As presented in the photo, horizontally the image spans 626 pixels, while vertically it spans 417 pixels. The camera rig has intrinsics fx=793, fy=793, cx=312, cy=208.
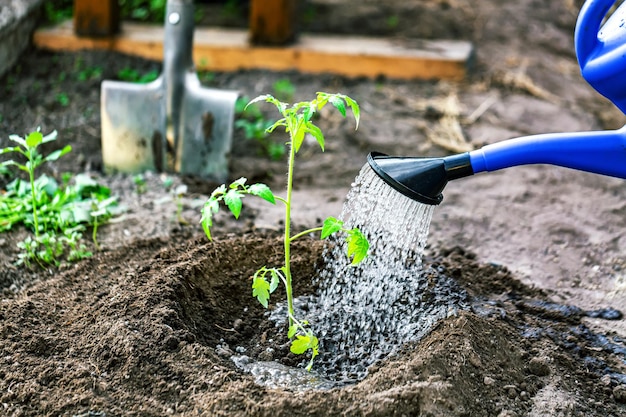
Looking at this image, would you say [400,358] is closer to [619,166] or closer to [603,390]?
[603,390]

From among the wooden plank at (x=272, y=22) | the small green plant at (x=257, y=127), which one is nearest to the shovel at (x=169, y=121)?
the small green plant at (x=257, y=127)

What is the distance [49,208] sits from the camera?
2.76 m

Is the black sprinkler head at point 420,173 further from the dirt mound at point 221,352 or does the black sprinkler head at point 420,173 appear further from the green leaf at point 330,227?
the dirt mound at point 221,352

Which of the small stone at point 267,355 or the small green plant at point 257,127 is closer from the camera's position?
the small stone at point 267,355

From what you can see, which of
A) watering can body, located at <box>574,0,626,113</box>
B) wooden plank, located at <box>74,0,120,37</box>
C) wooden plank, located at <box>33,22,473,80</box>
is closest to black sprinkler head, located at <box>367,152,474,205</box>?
watering can body, located at <box>574,0,626,113</box>

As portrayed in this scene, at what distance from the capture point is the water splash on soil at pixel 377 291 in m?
2.10

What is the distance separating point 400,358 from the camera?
202cm

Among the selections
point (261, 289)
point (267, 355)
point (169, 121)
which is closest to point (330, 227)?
point (261, 289)

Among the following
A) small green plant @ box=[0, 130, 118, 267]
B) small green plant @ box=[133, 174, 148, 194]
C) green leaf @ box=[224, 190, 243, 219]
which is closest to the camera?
green leaf @ box=[224, 190, 243, 219]

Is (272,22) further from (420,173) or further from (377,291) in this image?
(420,173)

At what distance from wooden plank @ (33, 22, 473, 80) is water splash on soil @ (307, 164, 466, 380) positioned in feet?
6.79

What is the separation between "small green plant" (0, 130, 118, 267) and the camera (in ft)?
8.41

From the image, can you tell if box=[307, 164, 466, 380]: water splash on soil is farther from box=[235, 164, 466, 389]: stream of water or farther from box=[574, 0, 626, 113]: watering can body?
box=[574, 0, 626, 113]: watering can body

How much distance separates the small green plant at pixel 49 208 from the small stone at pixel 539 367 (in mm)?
1423
